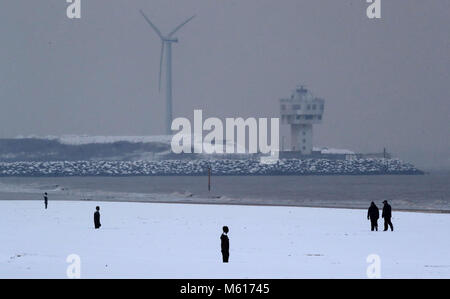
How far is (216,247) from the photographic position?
30.3 metres

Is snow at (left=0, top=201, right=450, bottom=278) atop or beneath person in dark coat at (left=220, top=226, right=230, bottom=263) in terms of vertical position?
beneath

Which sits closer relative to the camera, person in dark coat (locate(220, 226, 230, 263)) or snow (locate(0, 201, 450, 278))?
snow (locate(0, 201, 450, 278))

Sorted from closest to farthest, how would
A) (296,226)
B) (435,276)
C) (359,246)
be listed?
(435,276) < (359,246) < (296,226)

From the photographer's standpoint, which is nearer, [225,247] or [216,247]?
[225,247]

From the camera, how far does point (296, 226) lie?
4172cm

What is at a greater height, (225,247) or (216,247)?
(225,247)

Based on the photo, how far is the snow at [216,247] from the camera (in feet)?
78.3

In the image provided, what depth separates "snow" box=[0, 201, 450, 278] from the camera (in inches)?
940

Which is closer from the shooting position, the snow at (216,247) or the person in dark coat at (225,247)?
the snow at (216,247)

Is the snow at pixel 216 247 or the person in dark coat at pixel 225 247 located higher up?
the person in dark coat at pixel 225 247
